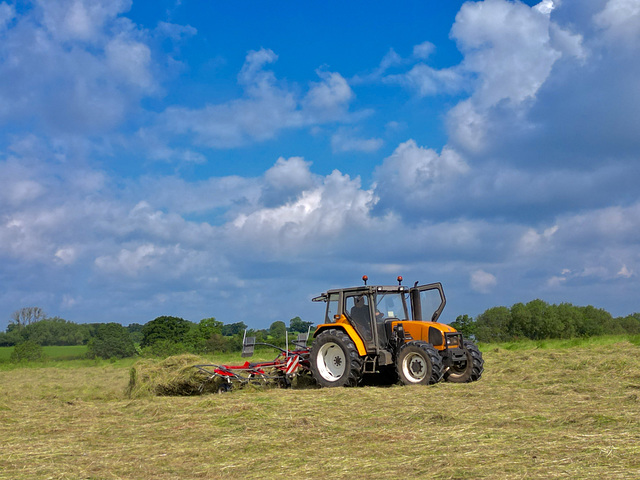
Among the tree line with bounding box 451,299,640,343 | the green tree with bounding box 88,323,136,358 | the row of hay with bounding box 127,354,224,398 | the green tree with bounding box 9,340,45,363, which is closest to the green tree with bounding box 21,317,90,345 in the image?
the green tree with bounding box 88,323,136,358

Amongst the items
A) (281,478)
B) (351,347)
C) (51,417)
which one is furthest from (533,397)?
(51,417)

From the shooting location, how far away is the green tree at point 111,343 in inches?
1229

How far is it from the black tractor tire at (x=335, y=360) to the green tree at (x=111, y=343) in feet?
70.7

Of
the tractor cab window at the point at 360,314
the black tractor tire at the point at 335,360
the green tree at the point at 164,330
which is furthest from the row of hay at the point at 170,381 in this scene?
the green tree at the point at 164,330

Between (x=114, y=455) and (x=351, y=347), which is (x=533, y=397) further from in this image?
(x=114, y=455)

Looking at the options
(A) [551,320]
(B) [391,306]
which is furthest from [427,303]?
(A) [551,320]

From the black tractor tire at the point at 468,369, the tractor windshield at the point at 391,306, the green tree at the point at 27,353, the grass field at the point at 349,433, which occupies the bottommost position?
the grass field at the point at 349,433

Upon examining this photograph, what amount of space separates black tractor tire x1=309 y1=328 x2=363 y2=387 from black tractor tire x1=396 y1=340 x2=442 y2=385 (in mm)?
841

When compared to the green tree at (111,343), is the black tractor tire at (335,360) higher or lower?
lower

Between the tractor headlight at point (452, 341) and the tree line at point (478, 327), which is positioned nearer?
the tractor headlight at point (452, 341)

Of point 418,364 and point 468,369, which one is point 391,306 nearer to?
point 418,364

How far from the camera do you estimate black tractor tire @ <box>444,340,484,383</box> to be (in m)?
11.2

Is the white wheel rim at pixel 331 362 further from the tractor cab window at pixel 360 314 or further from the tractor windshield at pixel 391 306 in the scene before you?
the tractor windshield at pixel 391 306

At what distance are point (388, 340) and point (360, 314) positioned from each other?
747 mm
